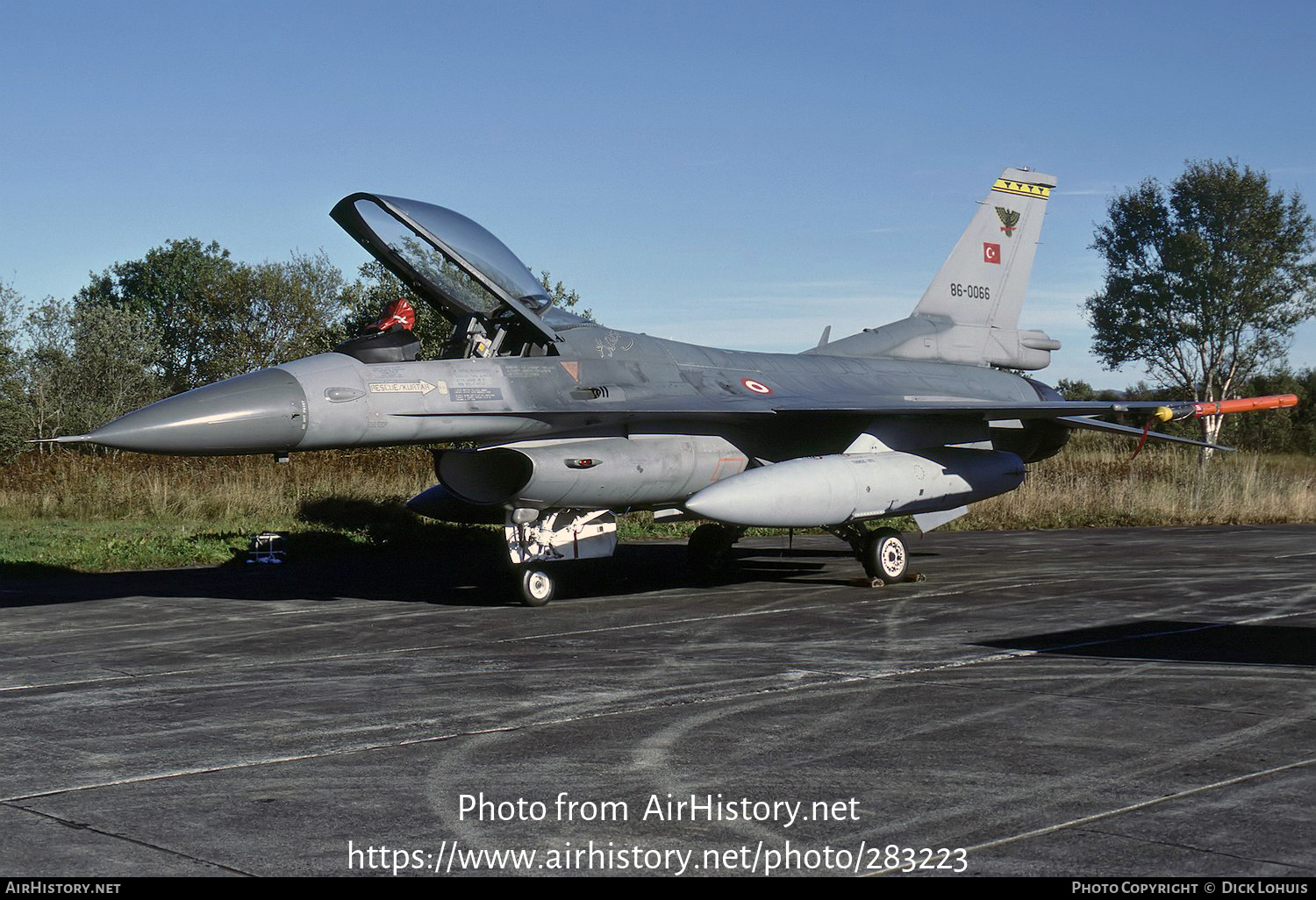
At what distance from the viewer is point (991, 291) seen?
16.5 m

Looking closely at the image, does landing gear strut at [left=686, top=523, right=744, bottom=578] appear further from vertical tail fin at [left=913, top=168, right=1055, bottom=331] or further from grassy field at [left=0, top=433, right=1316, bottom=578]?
grassy field at [left=0, top=433, right=1316, bottom=578]

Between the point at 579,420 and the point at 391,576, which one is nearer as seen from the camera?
the point at 579,420

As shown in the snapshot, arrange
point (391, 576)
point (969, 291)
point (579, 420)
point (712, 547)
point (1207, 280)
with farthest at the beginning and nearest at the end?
point (1207, 280), point (969, 291), point (712, 547), point (391, 576), point (579, 420)

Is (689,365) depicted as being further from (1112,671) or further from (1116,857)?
(1116,857)

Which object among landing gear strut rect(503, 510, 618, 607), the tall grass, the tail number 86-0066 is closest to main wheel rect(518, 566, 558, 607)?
landing gear strut rect(503, 510, 618, 607)

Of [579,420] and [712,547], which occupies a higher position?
[579,420]

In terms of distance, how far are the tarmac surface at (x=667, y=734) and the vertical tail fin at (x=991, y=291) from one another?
5.15m

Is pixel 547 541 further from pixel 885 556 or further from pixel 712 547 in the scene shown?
pixel 885 556

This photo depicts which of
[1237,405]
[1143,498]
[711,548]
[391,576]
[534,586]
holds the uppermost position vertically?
[1237,405]

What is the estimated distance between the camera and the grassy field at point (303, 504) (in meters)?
16.8

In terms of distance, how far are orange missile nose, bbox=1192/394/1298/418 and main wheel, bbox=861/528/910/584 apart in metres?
3.63

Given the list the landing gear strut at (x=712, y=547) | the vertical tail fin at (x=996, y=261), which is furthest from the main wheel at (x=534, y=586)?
the vertical tail fin at (x=996, y=261)

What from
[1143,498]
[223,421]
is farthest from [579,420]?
[1143,498]

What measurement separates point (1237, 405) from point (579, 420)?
8.11m
